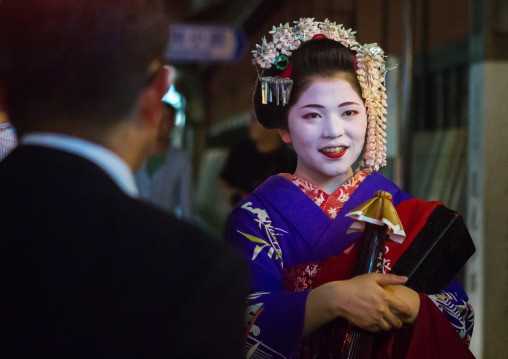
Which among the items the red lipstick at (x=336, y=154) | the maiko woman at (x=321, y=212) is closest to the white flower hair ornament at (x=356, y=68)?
the maiko woman at (x=321, y=212)

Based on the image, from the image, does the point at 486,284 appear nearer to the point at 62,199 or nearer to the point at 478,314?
the point at 478,314

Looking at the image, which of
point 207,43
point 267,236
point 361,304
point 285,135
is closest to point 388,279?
point 361,304

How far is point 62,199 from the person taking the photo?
0.91m

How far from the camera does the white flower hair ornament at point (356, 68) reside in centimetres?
195

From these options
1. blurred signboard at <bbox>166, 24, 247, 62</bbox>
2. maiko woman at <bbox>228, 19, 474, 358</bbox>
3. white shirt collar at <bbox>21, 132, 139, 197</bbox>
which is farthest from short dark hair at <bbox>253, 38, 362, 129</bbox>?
blurred signboard at <bbox>166, 24, 247, 62</bbox>

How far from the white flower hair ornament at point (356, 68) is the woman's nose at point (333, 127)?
124 mm

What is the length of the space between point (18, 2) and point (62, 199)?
0.33m

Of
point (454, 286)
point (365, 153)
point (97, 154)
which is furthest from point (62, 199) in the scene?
point (454, 286)

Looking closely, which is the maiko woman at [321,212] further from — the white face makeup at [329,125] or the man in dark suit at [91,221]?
the man in dark suit at [91,221]

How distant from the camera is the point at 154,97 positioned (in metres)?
1.04

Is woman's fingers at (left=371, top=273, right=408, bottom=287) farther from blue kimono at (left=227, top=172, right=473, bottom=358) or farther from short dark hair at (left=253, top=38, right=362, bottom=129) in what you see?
short dark hair at (left=253, top=38, right=362, bottom=129)

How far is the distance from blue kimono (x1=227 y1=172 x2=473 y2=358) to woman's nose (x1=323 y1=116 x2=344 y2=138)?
21 cm

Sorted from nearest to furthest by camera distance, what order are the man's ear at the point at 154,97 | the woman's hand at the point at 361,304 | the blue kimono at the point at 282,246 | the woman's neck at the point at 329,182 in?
the man's ear at the point at 154,97 < the woman's hand at the point at 361,304 < the blue kimono at the point at 282,246 < the woman's neck at the point at 329,182

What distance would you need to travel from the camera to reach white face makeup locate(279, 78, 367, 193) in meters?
1.90
